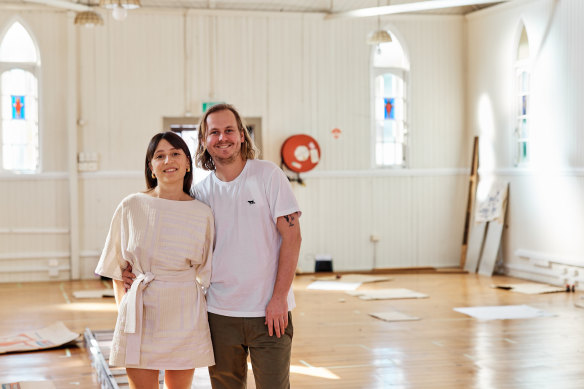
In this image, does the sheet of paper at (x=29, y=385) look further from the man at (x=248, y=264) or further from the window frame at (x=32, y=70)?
the window frame at (x=32, y=70)

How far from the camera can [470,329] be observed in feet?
24.0

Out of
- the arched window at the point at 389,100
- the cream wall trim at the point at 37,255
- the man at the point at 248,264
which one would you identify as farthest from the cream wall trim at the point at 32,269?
the man at the point at 248,264

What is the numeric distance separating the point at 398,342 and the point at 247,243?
3957mm

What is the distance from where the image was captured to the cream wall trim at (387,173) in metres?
11.6

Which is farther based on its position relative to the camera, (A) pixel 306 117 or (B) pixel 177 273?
(A) pixel 306 117

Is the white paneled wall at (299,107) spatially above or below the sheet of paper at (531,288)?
above

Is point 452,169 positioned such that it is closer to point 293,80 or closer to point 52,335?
point 293,80

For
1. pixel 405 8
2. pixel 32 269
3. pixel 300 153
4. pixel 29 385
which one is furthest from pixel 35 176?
pixel 29 385

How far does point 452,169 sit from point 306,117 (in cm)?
238

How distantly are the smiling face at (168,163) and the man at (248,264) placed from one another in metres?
0.13

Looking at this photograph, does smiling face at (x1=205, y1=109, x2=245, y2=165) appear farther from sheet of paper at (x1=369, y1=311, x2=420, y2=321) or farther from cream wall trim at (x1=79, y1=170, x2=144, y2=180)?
cream wall trim at (x1=79, y1=170, x2=144, y2=180)

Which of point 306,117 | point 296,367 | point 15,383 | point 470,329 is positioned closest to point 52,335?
point 15,383

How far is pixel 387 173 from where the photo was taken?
1185cm

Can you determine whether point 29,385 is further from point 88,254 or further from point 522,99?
point 522,99
